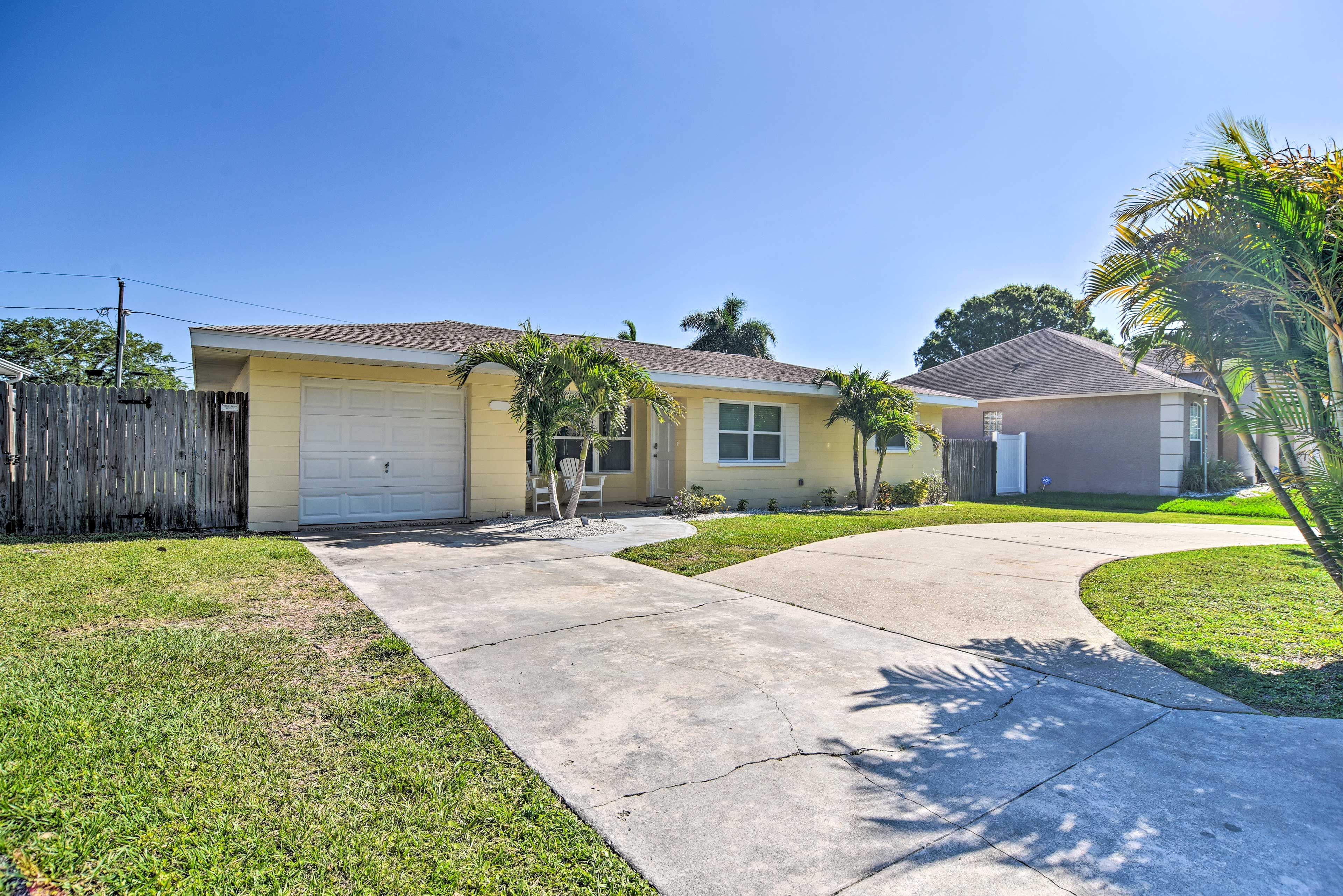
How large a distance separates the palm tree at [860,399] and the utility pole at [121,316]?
32.4 meters

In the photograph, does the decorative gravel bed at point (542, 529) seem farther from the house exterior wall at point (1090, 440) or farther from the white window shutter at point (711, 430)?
the house exterior wall at point (1090, 440)

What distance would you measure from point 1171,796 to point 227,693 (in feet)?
14.8

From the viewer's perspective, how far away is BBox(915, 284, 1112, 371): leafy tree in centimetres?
4222

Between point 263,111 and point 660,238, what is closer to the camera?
point 263,111

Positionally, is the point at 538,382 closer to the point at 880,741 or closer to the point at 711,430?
the point at 711,430

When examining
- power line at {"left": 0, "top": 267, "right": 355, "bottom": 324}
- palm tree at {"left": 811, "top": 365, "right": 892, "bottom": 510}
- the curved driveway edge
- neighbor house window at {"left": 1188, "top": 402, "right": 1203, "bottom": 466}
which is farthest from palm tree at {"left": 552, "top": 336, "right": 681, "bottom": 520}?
power line at {"left": 0, "top": 267, "right": 355, "bottom": 324}

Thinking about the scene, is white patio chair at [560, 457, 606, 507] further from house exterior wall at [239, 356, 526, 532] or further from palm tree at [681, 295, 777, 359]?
palm tree at [681, 295, 777, 359]

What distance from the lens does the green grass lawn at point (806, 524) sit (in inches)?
321

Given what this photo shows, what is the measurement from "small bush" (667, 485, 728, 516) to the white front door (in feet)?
2.97

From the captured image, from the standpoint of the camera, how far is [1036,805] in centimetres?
256

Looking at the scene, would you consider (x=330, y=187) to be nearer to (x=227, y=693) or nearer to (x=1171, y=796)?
(x=227, y=693)

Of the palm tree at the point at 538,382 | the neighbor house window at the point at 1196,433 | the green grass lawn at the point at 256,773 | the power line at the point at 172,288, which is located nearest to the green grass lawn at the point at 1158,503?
the neighbor house window at the point at 1196,433

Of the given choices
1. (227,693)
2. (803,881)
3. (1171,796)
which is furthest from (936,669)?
(227,693)

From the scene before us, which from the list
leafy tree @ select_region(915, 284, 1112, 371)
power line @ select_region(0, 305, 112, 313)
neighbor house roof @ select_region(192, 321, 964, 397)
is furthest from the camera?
leafy tree @ select_region(915, 284, 1112, 371)
